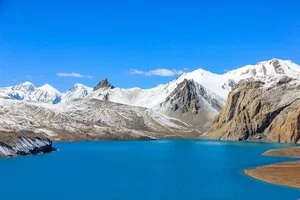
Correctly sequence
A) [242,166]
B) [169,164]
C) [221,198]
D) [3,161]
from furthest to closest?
[3,161]
[169,164]
[242,166]
[221,198]

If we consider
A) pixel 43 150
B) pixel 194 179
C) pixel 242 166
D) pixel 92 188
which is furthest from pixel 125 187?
pixel 43 150

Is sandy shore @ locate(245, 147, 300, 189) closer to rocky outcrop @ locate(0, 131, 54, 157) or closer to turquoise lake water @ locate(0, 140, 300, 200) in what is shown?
turquoise lake water @ locate(0, 140, 300, 200)

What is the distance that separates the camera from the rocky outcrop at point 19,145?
6329 inches

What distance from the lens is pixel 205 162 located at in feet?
451

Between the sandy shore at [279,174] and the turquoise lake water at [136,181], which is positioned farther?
the sandy shore at [279,174]

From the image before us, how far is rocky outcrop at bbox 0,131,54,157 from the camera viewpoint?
527 ft

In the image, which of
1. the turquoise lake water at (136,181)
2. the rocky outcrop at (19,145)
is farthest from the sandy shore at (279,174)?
the rocky outcrop at (19,145)

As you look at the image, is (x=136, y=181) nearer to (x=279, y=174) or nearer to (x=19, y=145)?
(x=279, y=174)

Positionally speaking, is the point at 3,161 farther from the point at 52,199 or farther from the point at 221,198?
the point at 221,198

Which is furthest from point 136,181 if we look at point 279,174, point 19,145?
point 19,145

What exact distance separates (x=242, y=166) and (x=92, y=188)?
4703cm

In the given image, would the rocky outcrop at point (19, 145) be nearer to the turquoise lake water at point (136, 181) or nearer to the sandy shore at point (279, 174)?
the turquoise lake water at point (136, 181)

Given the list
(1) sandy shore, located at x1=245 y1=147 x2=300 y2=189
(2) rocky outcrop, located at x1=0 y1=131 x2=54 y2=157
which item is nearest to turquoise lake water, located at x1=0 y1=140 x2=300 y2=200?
(1) sandy shore, located at x1=245 y1=147 x2=300 y2=189

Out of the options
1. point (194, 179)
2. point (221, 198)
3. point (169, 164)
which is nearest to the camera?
point (221, 198)
